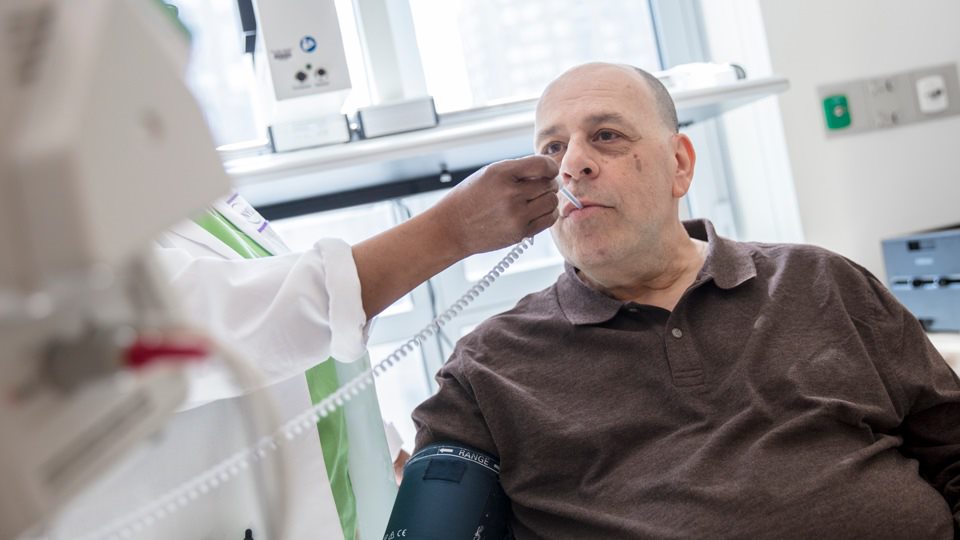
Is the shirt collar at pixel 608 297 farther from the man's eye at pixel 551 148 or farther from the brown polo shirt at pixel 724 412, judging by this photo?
the man's eye at pixel 551 148

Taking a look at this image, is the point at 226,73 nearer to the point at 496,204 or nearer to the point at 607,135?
the point at 607,135

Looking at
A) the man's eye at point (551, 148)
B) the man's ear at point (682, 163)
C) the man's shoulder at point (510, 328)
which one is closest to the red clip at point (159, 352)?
the man's shoulder at point (510, 328)

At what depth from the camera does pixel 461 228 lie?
4.07 ft

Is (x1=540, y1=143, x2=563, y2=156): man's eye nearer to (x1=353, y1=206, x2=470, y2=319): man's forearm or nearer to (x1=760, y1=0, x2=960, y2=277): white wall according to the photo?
(x1=353, y1=206, x2=470, y2=319): man's forearm

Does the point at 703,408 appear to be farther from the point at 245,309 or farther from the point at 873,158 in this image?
the point at 873,158

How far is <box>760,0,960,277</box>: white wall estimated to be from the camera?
2496 millimetres

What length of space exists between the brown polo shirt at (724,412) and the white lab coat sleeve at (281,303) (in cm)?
39

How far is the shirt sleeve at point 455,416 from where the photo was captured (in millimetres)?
1461

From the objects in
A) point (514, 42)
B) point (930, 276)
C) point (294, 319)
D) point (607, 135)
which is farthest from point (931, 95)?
point (294, 319)

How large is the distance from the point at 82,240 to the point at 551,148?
1.29 metres

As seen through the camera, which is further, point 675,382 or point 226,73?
point 226,73

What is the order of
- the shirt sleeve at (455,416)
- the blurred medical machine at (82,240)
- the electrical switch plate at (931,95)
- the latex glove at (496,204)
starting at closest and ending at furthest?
the blurred medical machine at (82,240) < the latex glove at (496,204) < the shirt sleeve at (455,416) < the electrical switch plate at (931,95)

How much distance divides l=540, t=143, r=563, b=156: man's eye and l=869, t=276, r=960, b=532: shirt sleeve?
0.62 m

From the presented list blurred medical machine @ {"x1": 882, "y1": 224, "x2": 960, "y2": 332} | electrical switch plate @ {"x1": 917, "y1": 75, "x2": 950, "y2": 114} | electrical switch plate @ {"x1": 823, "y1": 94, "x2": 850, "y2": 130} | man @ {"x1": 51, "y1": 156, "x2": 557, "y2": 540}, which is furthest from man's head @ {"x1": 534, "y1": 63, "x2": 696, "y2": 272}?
electrical switch plate @ {"x1": 917, "y1": 75, "x2": 950, "y2": 114}
